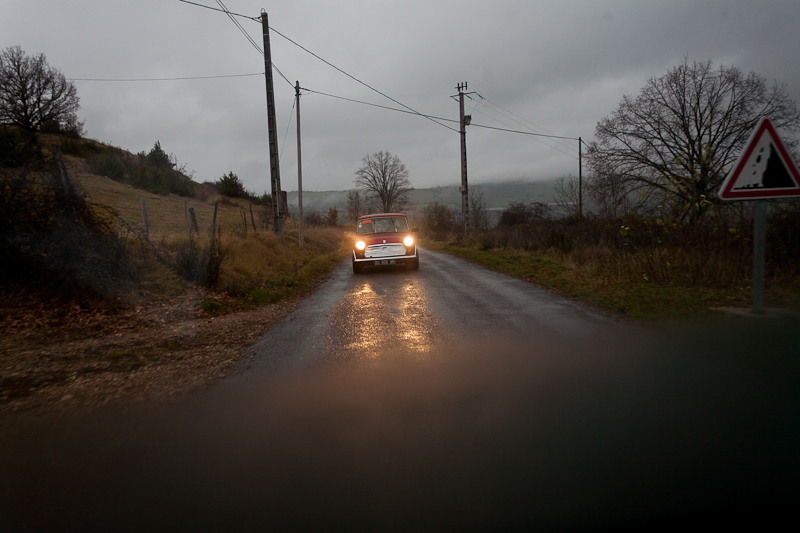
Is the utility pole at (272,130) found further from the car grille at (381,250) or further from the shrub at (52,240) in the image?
the shrub at (52,240)

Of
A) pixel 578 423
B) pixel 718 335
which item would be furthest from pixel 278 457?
pixel 718 335

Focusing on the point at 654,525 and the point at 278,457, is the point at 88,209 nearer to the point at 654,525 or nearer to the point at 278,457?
the point at 278,457

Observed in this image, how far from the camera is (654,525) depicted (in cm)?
205

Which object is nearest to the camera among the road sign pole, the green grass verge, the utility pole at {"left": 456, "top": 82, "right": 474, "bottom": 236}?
the road sign pole

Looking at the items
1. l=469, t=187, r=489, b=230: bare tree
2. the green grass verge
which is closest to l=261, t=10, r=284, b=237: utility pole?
the green grass verge

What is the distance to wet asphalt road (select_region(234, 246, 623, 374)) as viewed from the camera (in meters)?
4.94

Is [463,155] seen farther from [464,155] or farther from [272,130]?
[272,130]

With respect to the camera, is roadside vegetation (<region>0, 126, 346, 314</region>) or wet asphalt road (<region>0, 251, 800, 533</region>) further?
roadside vegetation (<region>0, 126, 346, 314</region>)

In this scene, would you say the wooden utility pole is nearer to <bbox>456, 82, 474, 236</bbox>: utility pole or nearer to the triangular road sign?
<bbox>456, 82, 474, 236</bbox>: utility pole

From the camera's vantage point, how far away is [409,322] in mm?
6383

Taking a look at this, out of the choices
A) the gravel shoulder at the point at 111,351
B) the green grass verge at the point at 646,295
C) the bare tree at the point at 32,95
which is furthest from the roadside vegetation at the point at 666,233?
the bare tree at the point at 32,95

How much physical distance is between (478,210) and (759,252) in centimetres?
3315

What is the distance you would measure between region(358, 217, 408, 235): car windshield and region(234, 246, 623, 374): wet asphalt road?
438cm

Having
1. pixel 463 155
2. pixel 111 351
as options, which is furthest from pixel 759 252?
pixel 463 155
